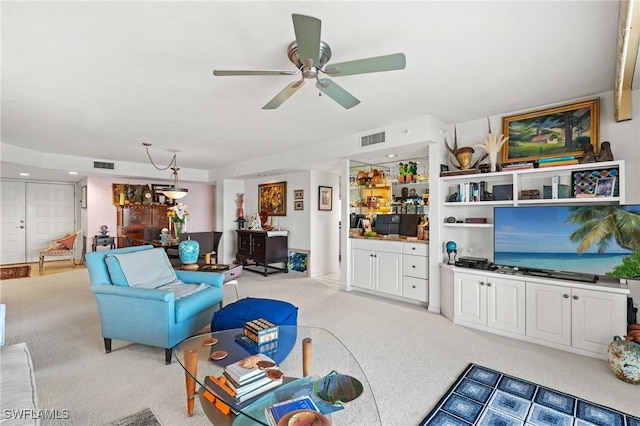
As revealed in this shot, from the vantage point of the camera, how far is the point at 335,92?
2287 mm

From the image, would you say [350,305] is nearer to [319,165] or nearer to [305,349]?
[305,349]

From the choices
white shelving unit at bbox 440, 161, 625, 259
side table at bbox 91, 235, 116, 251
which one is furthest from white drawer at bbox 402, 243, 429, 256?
side table at bbox 91, 235, 116, 251

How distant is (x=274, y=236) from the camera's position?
6.39 m

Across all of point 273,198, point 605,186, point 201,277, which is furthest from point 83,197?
point 605,186

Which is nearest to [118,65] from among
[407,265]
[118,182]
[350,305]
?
[350,305]

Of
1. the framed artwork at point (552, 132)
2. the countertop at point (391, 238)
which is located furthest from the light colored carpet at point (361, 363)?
the framed artwork at point (552, 132)

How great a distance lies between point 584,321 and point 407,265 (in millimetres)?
1958

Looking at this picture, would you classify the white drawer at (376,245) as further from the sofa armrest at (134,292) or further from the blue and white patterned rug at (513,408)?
the sofa armrest at (134,292)

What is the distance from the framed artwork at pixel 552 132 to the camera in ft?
10.2

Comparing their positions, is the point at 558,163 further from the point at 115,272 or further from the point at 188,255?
the point at 115,272

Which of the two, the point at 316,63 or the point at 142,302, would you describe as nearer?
the point at 316,63

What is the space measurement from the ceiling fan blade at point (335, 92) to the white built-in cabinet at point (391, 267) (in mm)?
2479

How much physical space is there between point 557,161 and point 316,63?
2835 millimetres

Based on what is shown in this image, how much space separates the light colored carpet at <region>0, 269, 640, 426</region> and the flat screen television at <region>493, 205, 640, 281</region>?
32.6 inches
